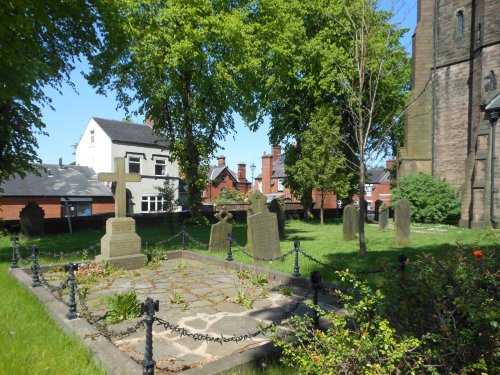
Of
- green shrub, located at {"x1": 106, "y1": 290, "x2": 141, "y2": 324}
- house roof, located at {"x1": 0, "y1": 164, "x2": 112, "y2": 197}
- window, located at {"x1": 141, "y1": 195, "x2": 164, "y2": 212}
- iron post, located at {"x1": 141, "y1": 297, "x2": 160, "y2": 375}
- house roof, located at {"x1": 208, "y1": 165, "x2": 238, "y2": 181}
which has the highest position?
house roof, located at {"x1": 208, "y1": 165, "x2": 238, "y2": 181}

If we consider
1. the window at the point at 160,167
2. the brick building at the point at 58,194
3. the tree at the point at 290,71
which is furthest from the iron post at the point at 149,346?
the window at the point at 160,167

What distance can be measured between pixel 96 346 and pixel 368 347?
3253mm

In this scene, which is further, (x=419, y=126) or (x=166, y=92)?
(x=419, y=126)

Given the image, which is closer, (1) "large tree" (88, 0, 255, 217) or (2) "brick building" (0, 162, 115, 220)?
(1) "large tree" (88, 0, 255, 217)

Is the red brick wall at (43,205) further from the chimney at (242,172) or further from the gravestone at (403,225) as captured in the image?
the chimney at (242,172)

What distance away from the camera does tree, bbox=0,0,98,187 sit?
1060 cm

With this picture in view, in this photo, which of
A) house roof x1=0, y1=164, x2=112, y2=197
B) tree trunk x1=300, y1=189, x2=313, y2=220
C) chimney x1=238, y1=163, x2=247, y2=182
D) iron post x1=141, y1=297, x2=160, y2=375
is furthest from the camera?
chimney x1=238, y1=163, x2=247, y2=182

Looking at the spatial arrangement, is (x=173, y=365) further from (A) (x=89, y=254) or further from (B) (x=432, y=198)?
(B) (x=432, y=198)

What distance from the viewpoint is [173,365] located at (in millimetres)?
4281

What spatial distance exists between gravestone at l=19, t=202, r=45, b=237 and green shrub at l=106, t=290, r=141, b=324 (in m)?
14.7

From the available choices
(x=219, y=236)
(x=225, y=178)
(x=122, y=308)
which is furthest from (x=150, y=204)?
(x=122, y=308)

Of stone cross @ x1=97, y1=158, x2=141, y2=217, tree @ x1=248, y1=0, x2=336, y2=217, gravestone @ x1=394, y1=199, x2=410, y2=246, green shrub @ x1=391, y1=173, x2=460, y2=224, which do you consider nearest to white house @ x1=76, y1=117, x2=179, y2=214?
tree @ x1=248, y1=0, x2=336, y2=217

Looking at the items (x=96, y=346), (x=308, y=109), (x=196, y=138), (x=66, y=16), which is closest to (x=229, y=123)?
(x=196, y=138)

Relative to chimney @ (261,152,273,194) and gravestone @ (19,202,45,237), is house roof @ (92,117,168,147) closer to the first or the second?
gravestone @ (19,202,45,237)
